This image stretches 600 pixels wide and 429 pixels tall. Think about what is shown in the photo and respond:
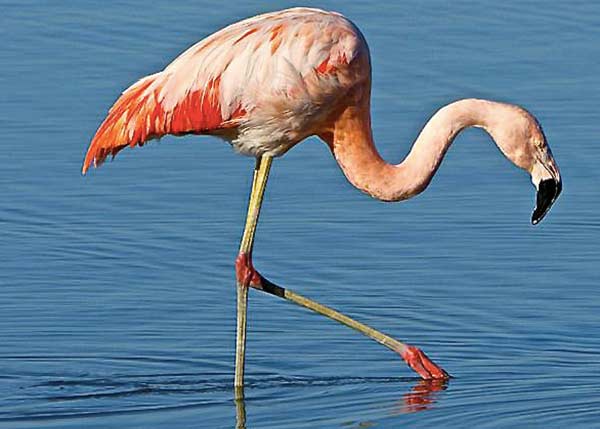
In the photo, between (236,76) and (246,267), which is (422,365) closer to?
(246,267)

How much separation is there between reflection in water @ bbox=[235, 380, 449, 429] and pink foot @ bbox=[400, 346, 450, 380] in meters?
0.03

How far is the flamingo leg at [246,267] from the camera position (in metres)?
9.84

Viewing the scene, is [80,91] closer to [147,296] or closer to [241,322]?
[147,296]

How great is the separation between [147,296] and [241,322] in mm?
1016

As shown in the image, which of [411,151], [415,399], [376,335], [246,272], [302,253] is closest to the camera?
[415,399]

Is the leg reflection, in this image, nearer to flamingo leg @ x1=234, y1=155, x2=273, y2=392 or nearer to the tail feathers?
flamingo leg @ x1=234, y1=155, x2=273, y2=392

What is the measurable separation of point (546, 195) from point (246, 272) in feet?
5.42

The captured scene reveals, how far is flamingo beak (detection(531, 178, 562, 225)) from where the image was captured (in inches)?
387

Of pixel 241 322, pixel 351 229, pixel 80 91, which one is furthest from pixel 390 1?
pixel 241 322

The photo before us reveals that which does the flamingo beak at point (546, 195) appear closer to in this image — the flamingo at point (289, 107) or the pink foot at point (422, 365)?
the flamingo at point (289, 107)

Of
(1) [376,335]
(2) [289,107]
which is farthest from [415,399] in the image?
(2) [289,107]

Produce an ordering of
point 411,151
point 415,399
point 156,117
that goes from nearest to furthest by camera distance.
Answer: point 415,399 < point 156,117 < point 411,151

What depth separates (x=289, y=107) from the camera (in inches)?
387

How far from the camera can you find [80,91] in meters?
13.7
